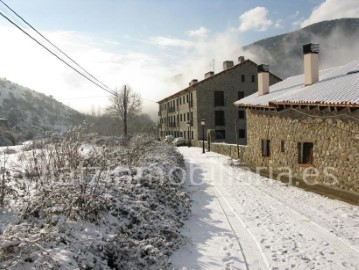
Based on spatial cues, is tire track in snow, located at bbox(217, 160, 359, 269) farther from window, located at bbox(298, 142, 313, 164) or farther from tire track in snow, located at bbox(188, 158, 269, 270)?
window, located at bbox(298, 142, 313, 164)

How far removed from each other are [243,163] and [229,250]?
51.6 feet

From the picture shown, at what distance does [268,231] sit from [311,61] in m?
11.4

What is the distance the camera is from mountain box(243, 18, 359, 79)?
126656 mm

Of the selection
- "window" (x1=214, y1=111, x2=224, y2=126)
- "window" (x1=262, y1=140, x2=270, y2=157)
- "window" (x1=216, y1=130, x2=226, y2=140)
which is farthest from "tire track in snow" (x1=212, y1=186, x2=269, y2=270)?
"window" (x1=214, y1=111, x2=224, y2=126)

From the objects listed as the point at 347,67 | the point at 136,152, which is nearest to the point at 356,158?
the point at 347,67

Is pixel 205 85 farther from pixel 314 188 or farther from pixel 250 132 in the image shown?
pixel 314 188

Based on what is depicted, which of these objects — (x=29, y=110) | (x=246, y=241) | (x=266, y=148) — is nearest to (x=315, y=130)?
(x=266, y=148)

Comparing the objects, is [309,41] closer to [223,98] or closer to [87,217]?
[223,98]

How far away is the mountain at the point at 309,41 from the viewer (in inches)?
4986

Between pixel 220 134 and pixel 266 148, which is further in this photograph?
pixel 220 134

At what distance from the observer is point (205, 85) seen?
40.4 metres

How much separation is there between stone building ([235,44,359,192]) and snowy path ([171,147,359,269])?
144 centimetres

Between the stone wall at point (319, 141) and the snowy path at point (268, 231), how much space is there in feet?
4.39

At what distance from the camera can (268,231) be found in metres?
8.14
